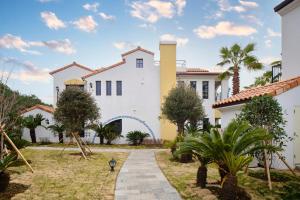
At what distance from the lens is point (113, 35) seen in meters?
17.4

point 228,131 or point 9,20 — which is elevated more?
point 9,20

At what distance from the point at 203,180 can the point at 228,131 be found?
7.01 feet

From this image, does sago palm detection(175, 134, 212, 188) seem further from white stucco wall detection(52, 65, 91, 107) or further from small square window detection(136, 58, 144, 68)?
white stucco wall detection(52, 65, 91, 107)

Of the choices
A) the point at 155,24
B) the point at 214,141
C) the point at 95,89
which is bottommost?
the point at 214,141

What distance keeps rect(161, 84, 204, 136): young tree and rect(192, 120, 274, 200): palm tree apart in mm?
13516

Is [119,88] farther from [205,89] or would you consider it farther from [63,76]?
[205,89]

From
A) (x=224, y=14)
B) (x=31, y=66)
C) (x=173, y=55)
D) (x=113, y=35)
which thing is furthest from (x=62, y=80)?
(x=224, y=14)

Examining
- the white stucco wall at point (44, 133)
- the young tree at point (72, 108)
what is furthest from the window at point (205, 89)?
the young tree at point (72, 108)

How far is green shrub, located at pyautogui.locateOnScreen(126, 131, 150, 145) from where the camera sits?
100 feet

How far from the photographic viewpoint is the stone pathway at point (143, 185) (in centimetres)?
953

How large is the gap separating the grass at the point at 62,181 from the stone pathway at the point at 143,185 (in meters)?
0.35

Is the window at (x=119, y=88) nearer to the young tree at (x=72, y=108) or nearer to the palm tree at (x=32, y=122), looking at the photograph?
the palm tree at (x=32, y=122)

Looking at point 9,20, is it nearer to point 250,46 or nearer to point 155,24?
point 155,24

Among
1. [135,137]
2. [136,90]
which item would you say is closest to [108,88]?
[136,90]
